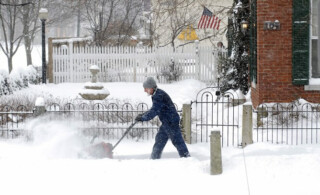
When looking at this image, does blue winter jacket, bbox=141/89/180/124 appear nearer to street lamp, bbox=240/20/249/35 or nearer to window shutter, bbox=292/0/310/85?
window shutter, bbox=292/0/310/85

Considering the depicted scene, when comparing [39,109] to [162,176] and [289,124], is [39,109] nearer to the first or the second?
[162,176]

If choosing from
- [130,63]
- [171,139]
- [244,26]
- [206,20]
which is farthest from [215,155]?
[130,63]

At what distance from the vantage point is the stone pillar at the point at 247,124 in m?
10.6

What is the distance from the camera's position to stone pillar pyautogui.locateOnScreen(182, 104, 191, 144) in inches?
448

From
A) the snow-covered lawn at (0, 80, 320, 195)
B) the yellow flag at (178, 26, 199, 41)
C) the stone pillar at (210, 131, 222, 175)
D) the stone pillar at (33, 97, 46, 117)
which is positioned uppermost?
the yellow flag at (178, 26, 199, 41)

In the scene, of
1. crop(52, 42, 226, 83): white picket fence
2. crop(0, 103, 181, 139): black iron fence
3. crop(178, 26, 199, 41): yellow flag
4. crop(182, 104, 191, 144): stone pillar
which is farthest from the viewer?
crop(178, 26, 199, 41): yellow flag

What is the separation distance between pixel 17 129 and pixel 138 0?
21.4m

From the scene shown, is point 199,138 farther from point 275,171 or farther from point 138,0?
point 138,0

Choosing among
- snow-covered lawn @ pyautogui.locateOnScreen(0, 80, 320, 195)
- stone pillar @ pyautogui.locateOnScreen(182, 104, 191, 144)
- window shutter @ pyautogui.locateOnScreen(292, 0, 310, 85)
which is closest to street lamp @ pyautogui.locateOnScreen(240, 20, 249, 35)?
window shutter @ pyautogui.locateOnScreen(292, 0, 310, 85)

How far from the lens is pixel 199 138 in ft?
40.1

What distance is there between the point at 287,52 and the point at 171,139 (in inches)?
174

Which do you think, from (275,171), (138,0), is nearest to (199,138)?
(275,171)

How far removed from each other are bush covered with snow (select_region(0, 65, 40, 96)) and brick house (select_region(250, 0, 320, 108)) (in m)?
8.67

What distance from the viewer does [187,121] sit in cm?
1140
